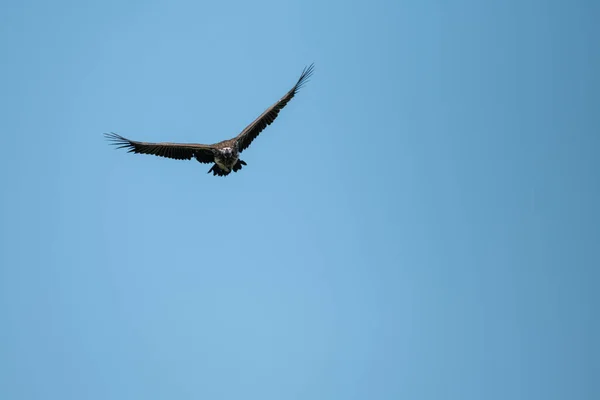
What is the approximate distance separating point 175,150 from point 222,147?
261cm

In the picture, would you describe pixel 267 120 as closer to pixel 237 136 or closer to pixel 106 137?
pixel 237 136

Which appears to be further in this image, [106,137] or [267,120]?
[267,120]

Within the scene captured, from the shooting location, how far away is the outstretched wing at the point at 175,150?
4716 cm

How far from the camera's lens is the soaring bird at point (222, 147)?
4678 centimetres

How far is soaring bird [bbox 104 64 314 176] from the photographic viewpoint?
4678cm

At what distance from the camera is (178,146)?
47.7 m

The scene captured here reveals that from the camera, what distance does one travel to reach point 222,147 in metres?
46.7

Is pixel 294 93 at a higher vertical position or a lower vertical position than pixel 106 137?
higher

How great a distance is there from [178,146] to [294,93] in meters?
5.73

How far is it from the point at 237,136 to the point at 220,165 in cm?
150

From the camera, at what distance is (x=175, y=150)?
48.1 metres

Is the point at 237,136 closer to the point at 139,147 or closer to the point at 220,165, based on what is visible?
the point at 220,165

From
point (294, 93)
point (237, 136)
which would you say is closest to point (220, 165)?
point (237, 136)

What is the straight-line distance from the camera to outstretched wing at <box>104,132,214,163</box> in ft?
155
